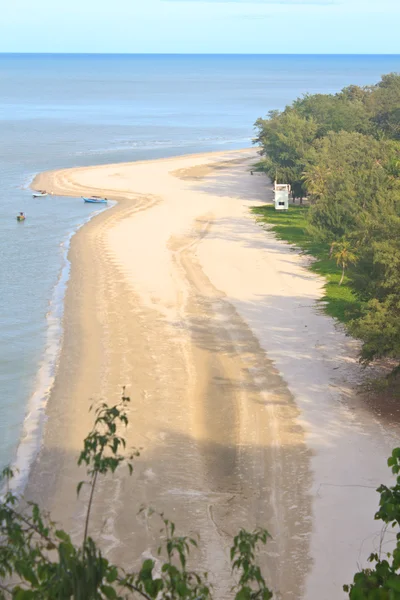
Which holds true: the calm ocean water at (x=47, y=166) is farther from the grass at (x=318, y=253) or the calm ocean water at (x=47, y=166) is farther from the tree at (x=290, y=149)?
the tree at (x=290, y=149)

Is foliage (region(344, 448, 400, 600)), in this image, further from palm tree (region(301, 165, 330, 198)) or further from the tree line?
palm tree (region(301, 165, 330, 198))

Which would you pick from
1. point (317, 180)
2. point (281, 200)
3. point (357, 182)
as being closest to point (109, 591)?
point (357, 182)

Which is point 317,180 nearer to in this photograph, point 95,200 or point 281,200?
point 281,200

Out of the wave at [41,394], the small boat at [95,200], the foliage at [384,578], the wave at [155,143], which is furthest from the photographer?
the wave at [155,143]

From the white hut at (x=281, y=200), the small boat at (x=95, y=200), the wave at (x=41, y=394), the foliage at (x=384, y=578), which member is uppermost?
the foliage at (x=384, y=578)

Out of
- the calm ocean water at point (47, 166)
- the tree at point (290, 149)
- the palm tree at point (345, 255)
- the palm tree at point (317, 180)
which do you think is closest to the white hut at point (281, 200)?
the tree at point (290, 149)

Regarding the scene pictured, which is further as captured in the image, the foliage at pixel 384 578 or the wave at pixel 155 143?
the wave at pixel 155 143
